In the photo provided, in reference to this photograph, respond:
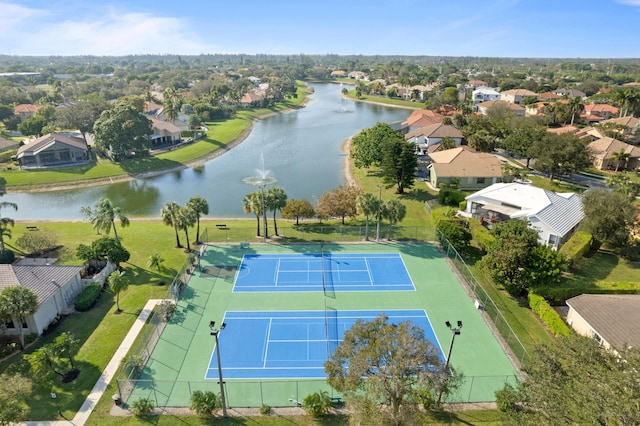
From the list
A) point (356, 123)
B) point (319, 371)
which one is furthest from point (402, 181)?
point (356, 123)

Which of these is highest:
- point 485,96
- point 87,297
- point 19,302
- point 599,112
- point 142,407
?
point 485,96

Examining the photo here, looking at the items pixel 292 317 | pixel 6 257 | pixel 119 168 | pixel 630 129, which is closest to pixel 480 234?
pixel 292 317

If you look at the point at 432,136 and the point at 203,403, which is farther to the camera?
the point at 432,136

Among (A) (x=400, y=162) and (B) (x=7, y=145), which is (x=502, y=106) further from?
(B) (x=7, y=145)

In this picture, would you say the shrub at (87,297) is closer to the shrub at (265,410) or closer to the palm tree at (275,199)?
the palm tree at (275,199)

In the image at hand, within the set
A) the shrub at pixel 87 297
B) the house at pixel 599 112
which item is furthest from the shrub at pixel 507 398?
the house at pixel 599 112

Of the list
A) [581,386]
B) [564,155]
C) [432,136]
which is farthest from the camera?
[432,136]

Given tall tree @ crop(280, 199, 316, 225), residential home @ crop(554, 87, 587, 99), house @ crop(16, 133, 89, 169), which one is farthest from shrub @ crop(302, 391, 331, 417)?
residential home @ crop(554, 87, 587, 99)
